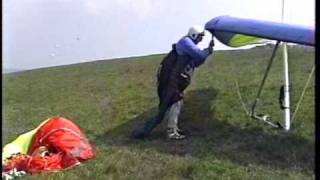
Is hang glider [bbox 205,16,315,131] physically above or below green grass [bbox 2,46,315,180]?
above

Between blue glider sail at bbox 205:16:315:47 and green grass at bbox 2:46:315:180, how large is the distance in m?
1.25

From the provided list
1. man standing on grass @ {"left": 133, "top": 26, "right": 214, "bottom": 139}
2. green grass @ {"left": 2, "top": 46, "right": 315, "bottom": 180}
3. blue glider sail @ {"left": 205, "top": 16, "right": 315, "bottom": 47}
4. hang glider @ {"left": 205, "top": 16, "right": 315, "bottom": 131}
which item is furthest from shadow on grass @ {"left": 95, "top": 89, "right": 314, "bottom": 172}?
blue glider sail @ {"left": 205, "top": 16, "right": 315, "bottom": 47}

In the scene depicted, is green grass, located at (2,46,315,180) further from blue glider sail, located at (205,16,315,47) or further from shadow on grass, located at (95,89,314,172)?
blue glider sail, located at (205,16,315,47)

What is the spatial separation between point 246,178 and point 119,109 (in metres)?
5.81

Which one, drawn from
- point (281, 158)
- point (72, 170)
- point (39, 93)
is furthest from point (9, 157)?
point (39, 93)

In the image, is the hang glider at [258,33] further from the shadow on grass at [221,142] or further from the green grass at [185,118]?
the shadow on grass at [221,142]

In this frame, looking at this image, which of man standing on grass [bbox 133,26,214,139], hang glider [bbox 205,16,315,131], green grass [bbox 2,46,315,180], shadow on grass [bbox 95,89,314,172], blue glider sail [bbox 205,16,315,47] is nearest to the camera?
green grass [bbox 2,46,315,180]

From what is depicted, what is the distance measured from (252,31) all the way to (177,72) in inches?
47.2

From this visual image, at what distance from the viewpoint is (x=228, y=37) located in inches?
393

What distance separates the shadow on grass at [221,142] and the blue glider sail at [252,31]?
129 cm

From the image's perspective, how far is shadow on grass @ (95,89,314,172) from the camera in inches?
291

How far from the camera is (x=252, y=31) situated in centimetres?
885

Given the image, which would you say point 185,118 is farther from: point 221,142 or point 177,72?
point 221,142
